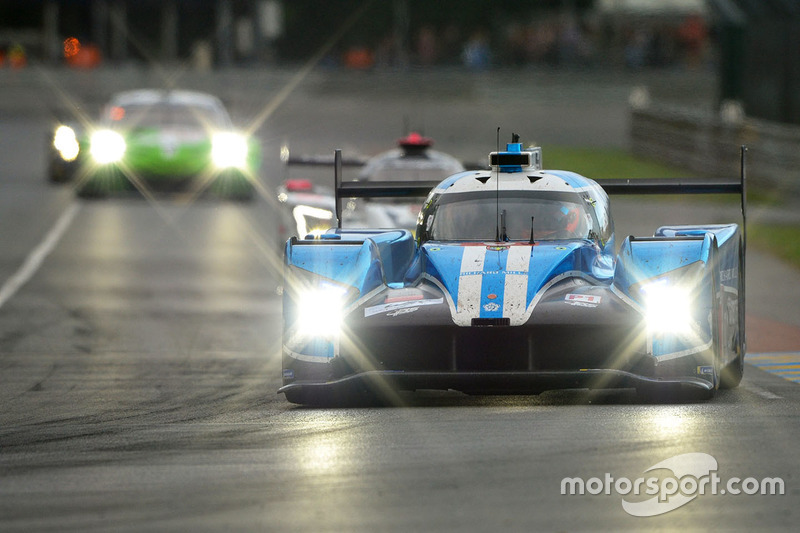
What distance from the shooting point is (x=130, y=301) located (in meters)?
17.3

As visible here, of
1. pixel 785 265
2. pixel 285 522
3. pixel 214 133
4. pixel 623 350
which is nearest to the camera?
pixel 285 522

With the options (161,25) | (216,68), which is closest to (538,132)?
(216,68)

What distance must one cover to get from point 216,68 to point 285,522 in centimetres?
5946

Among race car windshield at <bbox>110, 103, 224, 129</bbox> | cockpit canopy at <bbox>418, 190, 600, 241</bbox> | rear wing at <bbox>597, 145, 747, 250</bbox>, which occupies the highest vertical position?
race car windshield at <bbox>110, 103, 224, 129</bbox>

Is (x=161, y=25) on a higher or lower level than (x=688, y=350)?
higher

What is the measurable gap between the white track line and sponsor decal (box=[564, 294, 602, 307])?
8.28m

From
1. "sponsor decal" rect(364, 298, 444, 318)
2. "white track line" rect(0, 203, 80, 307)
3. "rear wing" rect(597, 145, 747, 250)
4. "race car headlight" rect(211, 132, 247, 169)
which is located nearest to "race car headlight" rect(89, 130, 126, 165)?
"white track line" rect(0, 203, 80, 307)

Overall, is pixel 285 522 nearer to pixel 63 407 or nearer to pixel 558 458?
pixel 558 458

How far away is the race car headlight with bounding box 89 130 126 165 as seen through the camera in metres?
27.7

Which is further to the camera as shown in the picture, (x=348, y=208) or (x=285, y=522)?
(x=348, y=208)

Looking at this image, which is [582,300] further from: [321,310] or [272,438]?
[272,438]

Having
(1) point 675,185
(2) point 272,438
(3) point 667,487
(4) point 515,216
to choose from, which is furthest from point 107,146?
(3) point 667,487

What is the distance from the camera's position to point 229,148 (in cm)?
2784

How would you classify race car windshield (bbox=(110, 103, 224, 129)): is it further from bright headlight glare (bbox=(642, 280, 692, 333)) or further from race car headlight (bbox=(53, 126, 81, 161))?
bright headlight glare (bbox=(642, 280, 692, 333))
